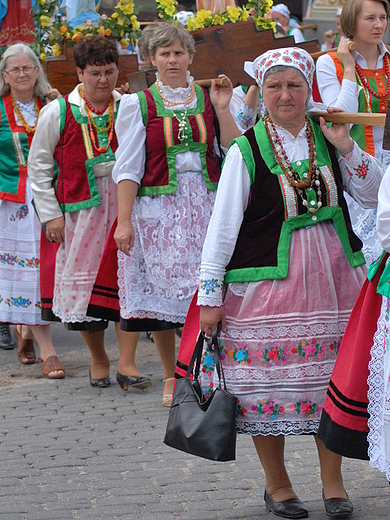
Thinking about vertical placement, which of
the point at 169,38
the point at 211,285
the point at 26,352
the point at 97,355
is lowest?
the point at 26,352

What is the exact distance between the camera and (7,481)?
4.52m

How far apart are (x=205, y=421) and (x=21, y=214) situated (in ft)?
12.1

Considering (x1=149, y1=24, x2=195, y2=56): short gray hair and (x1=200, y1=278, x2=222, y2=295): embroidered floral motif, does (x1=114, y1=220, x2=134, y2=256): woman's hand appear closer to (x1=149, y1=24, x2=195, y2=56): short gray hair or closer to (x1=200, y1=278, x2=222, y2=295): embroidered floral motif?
(x1=149, y1=24, x2=195, y2=56): short gray hair

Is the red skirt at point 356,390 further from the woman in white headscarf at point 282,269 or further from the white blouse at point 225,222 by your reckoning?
the white blouse at point 225,222

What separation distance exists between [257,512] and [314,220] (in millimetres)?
1193

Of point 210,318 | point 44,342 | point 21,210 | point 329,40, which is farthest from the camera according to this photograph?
point 329,40

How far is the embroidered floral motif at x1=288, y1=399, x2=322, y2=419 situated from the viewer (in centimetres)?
377

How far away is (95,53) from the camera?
5.94 m

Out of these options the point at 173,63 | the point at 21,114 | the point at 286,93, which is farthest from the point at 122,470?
the point at 21,114

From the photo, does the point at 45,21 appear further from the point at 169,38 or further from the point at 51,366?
the point at 51,366

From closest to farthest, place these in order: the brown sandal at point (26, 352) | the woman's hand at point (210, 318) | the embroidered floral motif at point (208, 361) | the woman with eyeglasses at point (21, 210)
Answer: the woman's hand at point (210, 318)
the embroidered floral motif at point (208, 361)
the woman with eyeglasses at point (21, 210)
the brown sandal at point (26, 352)

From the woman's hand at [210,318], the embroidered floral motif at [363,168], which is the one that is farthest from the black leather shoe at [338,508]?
the embroidered floral motif at [363,168]

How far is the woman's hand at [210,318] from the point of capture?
12.3 feet

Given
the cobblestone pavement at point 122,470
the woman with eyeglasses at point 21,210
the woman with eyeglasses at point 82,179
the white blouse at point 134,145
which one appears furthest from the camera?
the woman with eyeglasses at point 21,210
